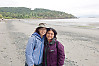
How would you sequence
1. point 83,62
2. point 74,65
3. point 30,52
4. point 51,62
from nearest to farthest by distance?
point 30,52 → point 51,62 → point 74,65 → point 83,62

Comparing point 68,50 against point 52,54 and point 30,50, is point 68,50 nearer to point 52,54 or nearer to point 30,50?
point 52,54

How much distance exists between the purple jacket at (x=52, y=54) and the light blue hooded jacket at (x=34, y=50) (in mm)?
124

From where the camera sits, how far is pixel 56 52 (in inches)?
103

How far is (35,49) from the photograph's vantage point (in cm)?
255

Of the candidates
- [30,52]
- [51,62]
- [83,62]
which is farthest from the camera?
[83,62]

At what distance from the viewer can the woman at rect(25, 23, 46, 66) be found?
251 cm

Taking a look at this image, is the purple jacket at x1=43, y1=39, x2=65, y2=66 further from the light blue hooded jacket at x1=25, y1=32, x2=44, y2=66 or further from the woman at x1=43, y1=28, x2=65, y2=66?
the light blue hooded jacket at x1=25, y1=32, x2=44, y2=66

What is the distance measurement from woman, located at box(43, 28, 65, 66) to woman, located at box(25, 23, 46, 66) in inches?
4.2

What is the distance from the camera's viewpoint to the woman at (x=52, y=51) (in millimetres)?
2576

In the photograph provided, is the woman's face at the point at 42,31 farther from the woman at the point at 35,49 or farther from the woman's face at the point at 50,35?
the woman's face at the point at 50,35

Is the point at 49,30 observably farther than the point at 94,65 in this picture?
No

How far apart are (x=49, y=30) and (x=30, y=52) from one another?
735mm

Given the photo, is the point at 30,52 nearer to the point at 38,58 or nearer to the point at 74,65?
the point at 38,58

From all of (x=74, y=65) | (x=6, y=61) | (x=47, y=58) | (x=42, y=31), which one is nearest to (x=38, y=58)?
(x=47, y=58)
